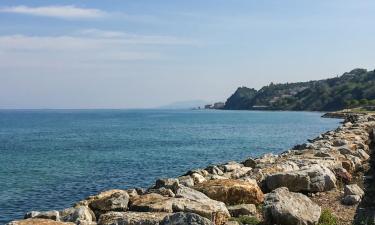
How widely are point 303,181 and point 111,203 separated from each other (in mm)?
6504

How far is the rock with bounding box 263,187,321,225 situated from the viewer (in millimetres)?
12258

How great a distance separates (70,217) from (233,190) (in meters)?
4.69

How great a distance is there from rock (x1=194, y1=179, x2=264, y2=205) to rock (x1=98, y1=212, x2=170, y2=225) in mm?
3167

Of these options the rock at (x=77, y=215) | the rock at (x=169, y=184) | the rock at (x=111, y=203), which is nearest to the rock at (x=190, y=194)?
the rock at (x=111, y=203)

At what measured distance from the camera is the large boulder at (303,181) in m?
17.0

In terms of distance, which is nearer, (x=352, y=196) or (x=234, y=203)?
(x=234, y=203)

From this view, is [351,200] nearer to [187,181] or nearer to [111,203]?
[187,181]

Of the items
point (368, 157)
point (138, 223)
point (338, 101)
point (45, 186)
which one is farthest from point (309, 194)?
point (338, 101)

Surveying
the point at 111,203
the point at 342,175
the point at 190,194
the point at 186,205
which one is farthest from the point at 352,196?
the point at 111,203

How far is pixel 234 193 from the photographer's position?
14.8 meters

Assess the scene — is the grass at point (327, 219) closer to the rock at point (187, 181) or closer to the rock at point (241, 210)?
the rock at point (241, 210)

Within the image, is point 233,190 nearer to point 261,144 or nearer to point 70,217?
point 70,217

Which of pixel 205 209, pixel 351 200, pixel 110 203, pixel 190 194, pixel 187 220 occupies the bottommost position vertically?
pixel 351 200

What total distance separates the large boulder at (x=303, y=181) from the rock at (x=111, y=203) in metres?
5.29
